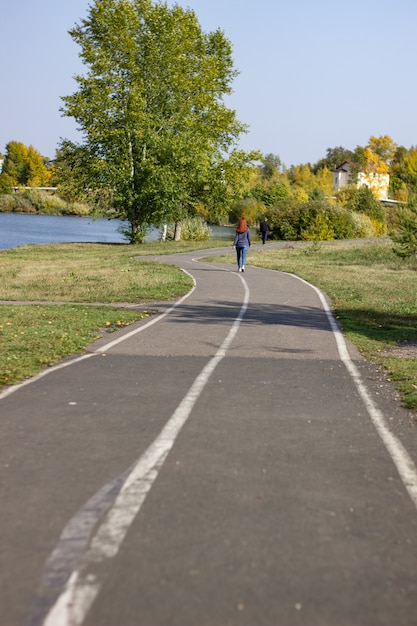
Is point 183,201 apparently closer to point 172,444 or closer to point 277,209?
point 277,209

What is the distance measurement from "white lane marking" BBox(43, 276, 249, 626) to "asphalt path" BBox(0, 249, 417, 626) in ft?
0.04

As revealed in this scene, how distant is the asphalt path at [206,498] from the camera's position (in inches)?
163

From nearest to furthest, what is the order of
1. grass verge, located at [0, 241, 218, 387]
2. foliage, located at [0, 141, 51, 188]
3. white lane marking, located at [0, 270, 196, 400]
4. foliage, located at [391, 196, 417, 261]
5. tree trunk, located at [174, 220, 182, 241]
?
white lane marking, located at [0, 270, 196, 400] → grass verge, located at [0, 241, 218, 387] → foliage, located at [391, 196, 417, 261] → tree trunk, located at [174, 220, 182, 241] → foliage, located at [0, 141, 51, 188]

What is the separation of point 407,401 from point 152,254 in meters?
34.9

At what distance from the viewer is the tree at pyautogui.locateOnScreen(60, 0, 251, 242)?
52.4 m

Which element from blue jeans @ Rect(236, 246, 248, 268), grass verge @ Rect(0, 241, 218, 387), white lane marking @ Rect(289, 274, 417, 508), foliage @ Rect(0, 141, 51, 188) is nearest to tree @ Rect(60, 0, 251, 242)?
grass verge @ Rect(0, 241, 218, 387)

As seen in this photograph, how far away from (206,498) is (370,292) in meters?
20.3

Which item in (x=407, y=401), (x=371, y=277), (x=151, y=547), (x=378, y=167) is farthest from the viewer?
(x=378, y=167)

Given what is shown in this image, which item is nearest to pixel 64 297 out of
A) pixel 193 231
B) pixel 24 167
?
pixel 193 231

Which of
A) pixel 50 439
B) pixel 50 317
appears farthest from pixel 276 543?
pixel 50 317

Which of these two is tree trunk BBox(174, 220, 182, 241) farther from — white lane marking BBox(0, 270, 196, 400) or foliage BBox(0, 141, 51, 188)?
foliage BBox(0, 141, 51, 188)

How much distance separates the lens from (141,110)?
171 ft

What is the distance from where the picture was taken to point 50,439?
7.32m

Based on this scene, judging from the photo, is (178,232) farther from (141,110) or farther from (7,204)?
(7,204)
